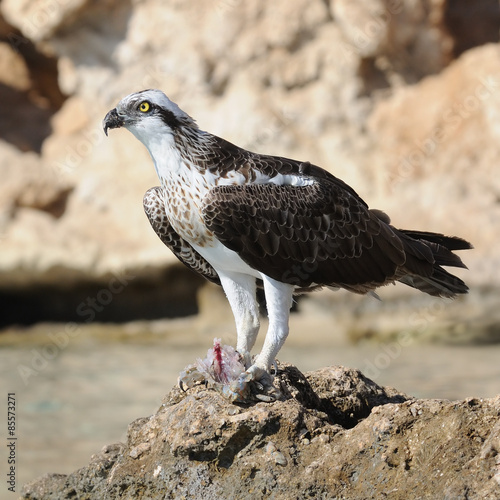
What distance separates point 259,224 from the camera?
18.5 feet

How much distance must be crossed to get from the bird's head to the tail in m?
1.90

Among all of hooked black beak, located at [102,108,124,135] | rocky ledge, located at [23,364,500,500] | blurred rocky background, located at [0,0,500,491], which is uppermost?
blurred rocky background, located at [0,0,500,491]

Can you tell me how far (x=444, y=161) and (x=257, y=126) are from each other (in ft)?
11.7

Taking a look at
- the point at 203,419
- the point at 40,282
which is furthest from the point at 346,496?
the point at 40,282

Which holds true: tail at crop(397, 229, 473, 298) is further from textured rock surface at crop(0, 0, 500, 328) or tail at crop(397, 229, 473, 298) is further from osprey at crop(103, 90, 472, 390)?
textured rock surface at crop(0, 0, 500, 328)

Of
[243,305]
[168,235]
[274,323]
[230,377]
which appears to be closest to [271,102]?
[168,235]

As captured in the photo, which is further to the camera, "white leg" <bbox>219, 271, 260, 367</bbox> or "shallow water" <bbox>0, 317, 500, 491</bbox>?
"shallow water" <bbox>0, 317, 500, 491</bbox>

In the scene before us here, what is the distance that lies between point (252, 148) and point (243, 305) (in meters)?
9.95

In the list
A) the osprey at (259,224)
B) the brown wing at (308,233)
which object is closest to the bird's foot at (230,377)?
the osprey at (259,224)

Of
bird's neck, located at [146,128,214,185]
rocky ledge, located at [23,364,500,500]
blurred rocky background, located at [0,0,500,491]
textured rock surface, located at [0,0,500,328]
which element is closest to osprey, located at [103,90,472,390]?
bird's neck, located at [146,128,214,185]

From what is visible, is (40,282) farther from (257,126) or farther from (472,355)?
(472,355)

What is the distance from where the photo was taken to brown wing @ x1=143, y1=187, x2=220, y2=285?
6031 millimetres

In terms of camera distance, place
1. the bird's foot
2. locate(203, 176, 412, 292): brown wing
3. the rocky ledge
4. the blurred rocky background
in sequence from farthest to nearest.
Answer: the blurred rocky background
locate(203, 176, 412, 292): brown wing
the bird's foot
the rocky ledge

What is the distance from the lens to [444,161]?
15.9 m
